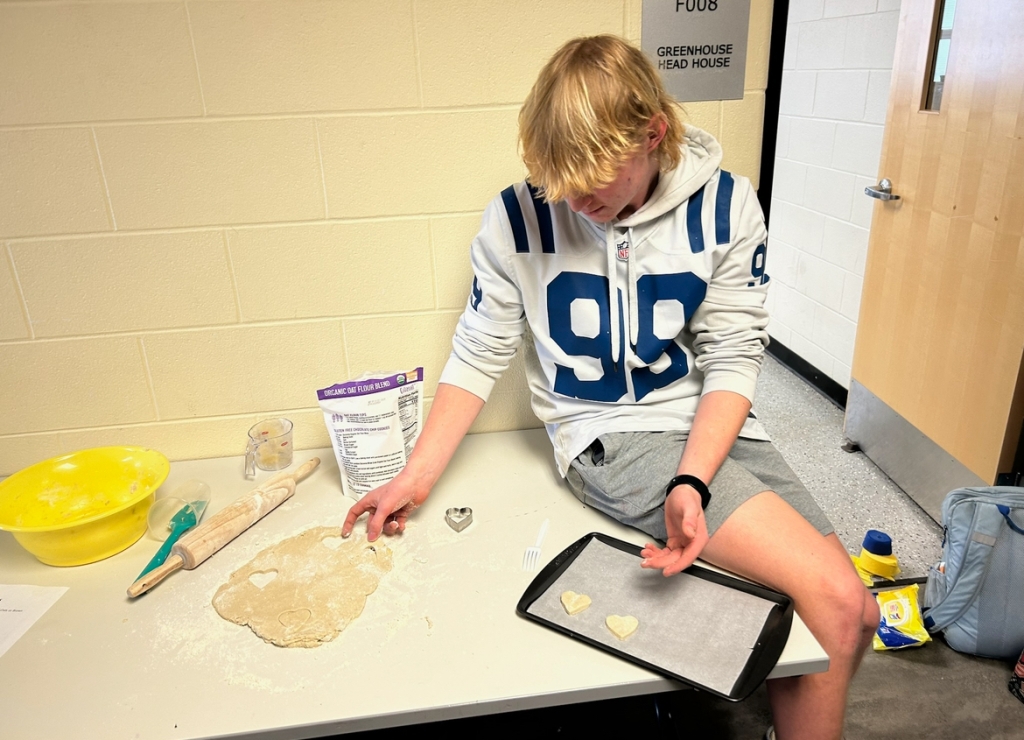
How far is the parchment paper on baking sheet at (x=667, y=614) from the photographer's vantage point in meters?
0.96

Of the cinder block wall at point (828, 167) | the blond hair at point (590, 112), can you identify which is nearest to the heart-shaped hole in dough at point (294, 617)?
the blond hair at point (590, 112)

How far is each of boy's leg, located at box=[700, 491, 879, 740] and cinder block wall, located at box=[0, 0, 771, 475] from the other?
0.66 meters

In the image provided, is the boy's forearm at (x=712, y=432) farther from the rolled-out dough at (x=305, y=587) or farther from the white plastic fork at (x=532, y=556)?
the rolled-out dough at (x=305, y=587)

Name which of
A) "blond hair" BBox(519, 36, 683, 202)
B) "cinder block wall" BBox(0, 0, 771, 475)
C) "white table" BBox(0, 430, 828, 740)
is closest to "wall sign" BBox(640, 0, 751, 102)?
"cinder block wall" BBox(0, 0, 771, 475)

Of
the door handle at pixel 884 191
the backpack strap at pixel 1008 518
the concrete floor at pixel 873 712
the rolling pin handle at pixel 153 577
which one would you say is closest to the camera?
the rolling pin handle at pixel 153 577

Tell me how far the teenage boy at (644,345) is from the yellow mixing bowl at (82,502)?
1.27 feet

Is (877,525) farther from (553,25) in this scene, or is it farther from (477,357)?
(553,25)

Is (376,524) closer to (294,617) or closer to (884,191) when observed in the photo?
(294,617)

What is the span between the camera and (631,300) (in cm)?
126

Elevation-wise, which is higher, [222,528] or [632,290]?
[632,290]

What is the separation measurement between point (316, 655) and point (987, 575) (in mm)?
1495

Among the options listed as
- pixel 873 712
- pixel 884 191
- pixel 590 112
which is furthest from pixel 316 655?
pixel 884 191

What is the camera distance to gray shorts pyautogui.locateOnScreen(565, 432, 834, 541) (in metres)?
1.17

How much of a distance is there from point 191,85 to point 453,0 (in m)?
0.50
